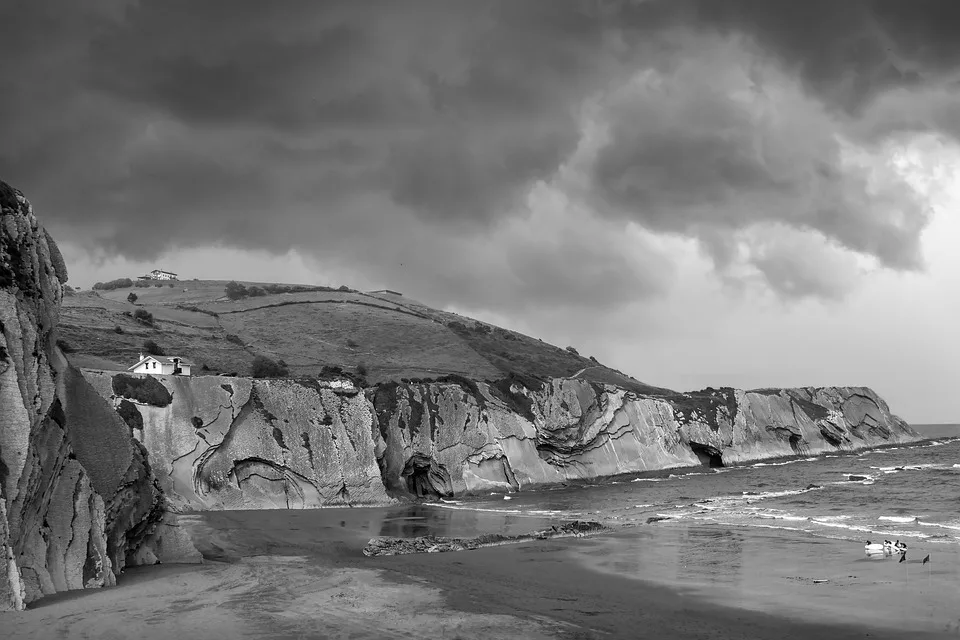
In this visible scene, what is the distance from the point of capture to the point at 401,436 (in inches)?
2282

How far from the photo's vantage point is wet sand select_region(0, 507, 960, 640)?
659 inches

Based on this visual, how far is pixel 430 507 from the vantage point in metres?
49.4

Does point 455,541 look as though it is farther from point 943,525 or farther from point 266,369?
point 266,369

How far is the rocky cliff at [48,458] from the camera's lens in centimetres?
1792

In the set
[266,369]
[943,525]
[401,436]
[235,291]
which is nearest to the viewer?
[943,525]

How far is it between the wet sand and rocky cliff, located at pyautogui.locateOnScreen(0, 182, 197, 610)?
1.11 m

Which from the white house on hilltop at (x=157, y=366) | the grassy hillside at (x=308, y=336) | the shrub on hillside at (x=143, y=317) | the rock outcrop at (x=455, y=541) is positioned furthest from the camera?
the shrub on hillside at (x=143, y=317)

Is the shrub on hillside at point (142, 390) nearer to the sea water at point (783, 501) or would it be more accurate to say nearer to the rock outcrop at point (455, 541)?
the sea water at point (783, 501)

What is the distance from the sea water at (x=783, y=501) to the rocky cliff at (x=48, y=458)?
23948 mm

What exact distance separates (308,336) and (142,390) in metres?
72.4

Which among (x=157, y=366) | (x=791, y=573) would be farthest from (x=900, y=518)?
(x=157, y=366)

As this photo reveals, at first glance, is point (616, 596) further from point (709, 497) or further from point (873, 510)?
point (709, 497)

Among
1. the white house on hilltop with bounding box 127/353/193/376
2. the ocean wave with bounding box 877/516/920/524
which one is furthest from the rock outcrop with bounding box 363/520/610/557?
the white house on hilltop with bounding box 127/353/193/376

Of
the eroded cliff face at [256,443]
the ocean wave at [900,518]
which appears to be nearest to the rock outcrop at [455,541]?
the ocean wave at [900,518]
